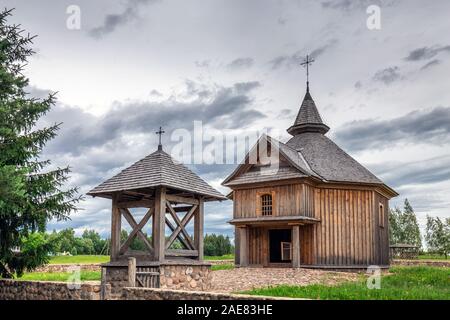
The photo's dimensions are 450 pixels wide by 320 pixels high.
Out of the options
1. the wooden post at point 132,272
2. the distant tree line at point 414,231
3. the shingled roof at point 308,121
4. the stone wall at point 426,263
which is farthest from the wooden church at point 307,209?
the distant tree line at point 414,231

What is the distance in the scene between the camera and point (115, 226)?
15.7 m

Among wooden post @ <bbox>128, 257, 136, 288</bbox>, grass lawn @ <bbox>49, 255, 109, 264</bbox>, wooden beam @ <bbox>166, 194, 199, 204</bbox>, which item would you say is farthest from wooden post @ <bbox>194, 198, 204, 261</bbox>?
grass lawn @ <bbox>49, 255, 109, 264</bbox>

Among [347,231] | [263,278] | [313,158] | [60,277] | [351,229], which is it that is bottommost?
[60,277]

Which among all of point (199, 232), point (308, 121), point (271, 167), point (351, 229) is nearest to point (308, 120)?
point (308, 121)

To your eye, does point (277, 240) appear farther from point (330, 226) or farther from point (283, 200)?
point (283, 200)

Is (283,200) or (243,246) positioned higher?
(283,200)

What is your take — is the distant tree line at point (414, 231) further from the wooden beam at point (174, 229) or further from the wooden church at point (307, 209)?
the wooden beam at point (174, 229)

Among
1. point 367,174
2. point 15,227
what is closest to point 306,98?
point 367,174

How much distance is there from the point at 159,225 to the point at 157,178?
4.61 ft

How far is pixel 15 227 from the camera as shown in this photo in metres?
15.6

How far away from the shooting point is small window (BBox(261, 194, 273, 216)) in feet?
82.8

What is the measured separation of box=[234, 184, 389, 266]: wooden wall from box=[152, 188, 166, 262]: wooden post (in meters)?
10.9
